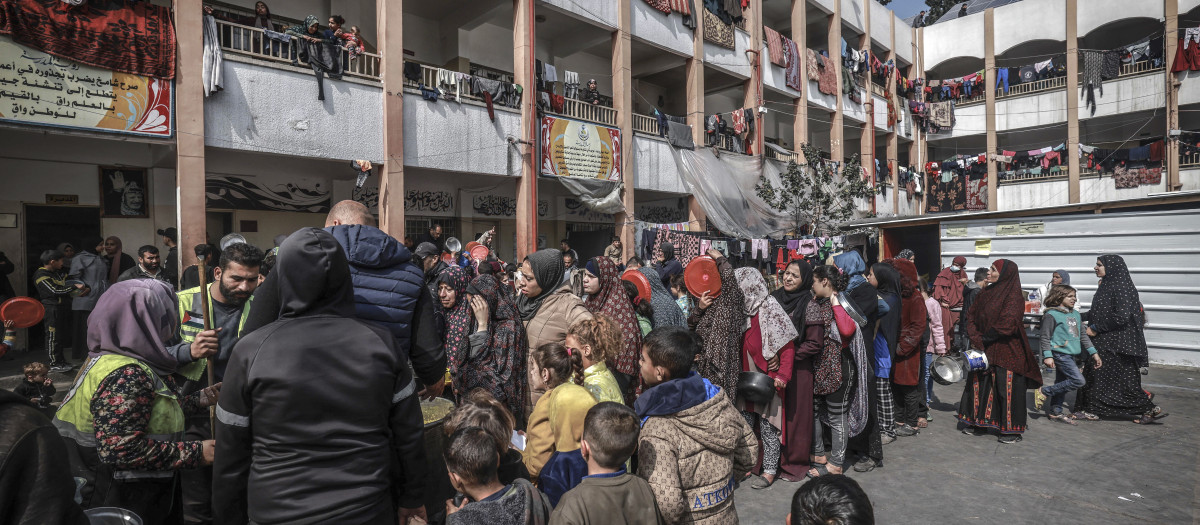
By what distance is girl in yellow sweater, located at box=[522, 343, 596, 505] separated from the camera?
243 cm

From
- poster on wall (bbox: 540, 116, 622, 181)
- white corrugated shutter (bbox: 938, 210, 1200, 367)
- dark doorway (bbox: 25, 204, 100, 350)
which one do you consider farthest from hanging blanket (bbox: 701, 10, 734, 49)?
dark doorway (bbox: 25, 204, 100, 350)

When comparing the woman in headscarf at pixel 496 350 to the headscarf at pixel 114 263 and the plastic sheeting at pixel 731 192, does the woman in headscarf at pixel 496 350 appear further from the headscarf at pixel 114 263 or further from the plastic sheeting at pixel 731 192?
the plastic sheeting at pixel 731 192

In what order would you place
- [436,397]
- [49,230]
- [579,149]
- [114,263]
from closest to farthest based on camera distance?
[436,397]
[114,263]
[49,230]
[579,149]

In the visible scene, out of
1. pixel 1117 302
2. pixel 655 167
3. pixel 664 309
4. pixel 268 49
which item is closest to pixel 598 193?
pixel 655 167

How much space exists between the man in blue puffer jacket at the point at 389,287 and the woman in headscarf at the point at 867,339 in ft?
11.4

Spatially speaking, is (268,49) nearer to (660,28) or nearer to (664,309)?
(664,309)

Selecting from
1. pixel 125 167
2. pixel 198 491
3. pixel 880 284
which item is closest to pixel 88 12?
pixel 125 167

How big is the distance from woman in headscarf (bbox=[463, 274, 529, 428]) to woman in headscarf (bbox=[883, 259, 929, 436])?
3.89 m

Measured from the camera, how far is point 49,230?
Answer: 8.89 m

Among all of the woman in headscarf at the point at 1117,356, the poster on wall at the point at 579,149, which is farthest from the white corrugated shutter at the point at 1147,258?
the poster on wall at the point at 579,149

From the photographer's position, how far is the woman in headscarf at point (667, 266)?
7109 millimetres

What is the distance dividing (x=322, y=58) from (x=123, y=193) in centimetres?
418

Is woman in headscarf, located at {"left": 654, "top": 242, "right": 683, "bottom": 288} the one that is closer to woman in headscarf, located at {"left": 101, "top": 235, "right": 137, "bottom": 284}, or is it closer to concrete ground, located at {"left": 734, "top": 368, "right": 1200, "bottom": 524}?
concrete ground, located at {"left": 734, "top": 368, "right": 1200, "bottom": 524}

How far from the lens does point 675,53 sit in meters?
15.1
